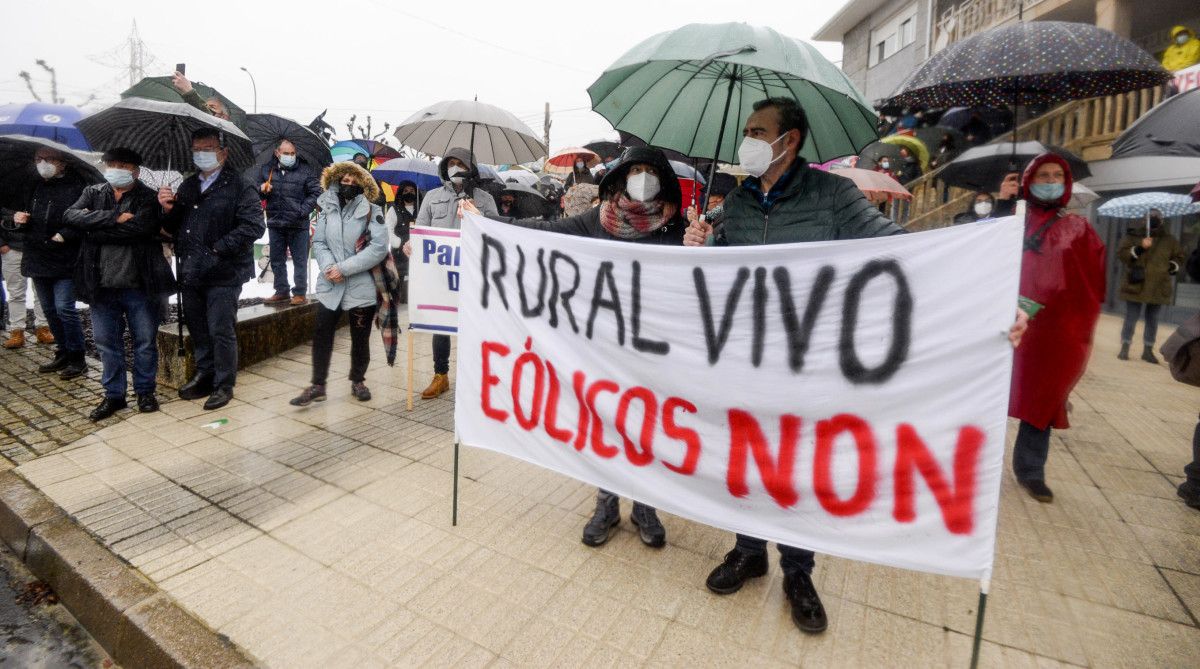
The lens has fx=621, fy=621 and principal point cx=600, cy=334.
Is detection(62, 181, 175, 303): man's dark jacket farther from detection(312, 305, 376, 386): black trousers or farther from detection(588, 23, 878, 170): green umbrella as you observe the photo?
detection(588, 23, 878, 170): green umbrella

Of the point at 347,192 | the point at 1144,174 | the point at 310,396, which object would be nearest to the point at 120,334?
the point at 310,396

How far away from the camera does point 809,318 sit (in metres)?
2.23

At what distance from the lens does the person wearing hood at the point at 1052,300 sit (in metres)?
3.62

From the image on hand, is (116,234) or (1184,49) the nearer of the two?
(116,234)

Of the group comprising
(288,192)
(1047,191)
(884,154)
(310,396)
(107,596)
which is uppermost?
(884,154)

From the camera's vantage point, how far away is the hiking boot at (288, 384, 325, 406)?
16.6ft

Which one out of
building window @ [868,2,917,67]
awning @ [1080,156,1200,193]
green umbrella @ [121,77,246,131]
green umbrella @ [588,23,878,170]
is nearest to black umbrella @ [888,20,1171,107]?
green umbrella @ [588,23,878,170]

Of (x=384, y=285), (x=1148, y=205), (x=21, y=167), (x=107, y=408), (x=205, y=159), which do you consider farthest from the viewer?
(x=1148, y=205)

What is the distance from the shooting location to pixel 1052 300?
3.65 metres

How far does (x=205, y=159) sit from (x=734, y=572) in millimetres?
4821

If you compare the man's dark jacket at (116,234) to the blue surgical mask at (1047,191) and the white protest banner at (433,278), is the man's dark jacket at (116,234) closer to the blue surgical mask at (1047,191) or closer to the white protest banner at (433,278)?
the white protest banner at (433,278)

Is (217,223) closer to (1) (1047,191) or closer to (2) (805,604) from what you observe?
(2) (805,604)

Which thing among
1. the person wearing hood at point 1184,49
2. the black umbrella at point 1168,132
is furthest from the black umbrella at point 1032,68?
the person wearing hood at point 1184,49

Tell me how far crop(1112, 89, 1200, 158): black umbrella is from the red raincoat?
0.66 meters
